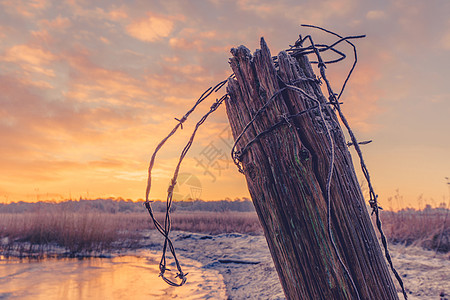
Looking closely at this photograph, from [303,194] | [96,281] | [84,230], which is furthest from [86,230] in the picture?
[303,194]

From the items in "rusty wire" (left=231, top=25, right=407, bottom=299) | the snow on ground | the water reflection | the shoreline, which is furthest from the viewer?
the water reflection

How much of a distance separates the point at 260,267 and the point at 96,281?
145 inches

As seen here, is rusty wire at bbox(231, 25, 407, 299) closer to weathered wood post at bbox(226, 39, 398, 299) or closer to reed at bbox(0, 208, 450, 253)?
weathered wood post at bbox(226, 39, 398, 299)

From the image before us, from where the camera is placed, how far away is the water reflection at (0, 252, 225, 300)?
5926 millimetres

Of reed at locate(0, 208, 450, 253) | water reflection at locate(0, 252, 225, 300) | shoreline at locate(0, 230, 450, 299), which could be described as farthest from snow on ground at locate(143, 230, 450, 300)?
reed at locate(0, 208, 450, 253)

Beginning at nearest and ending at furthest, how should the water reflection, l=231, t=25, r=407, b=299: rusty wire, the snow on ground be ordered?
1. l=231, t=25, r=407, b=299: rusty wire
2. the snow on ground
3. the water reflection

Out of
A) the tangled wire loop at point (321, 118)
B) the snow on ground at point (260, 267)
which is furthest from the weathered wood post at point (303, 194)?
the snow on ground at point (260, 267)

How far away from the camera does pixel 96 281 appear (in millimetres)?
7066

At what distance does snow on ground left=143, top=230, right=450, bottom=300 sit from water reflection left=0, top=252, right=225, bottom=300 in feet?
1.46

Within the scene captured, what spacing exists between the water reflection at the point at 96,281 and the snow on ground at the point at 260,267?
444mm

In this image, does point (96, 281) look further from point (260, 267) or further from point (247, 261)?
point (247, 261)

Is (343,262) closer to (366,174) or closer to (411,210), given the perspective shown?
(366,174)

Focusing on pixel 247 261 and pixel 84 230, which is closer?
pixel 247 261

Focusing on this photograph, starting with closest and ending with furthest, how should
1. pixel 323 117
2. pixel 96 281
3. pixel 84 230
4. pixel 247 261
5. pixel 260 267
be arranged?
pixel 323 117 < pixel 96 281 < pixel 260 267 < pixel 247 261 < pixel 84 230
